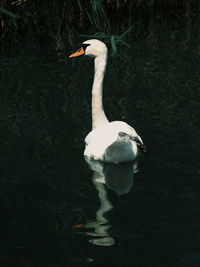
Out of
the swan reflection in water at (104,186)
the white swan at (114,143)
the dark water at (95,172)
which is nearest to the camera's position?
the dark water at (95,172)

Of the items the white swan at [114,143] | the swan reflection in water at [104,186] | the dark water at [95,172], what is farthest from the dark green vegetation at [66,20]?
the swan reflection in water at [104,186]

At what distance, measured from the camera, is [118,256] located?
4777 millimetres

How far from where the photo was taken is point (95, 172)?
6.88m

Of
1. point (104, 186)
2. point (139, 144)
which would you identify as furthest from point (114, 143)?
point (104, 186)

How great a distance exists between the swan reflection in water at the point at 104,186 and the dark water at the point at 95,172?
0.04 feet

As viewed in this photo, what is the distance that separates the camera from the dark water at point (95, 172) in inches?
195

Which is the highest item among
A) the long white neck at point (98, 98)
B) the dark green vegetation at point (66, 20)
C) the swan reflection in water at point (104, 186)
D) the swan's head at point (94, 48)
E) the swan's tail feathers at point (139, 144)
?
the dark green vegetation at point (66, 20)

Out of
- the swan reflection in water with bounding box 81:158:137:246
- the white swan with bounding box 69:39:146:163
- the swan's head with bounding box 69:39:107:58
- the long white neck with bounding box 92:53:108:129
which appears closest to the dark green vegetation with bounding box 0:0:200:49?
the swan's head with bounding box 69:39:107:58

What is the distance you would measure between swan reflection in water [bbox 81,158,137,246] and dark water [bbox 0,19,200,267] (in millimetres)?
11

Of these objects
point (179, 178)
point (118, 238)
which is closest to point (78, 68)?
A: point (179, 178)

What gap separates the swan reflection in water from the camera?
5137 mm

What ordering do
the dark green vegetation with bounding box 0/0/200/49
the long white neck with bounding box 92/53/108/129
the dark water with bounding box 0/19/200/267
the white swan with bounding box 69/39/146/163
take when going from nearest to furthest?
the dark water with bounding box 0/19/200/267 → the white swan with bounding box 69/39/146/163 → the long white neck with bounding box 92/53/108/129 → the dark green vegetation with bounding box 0/0/200/49

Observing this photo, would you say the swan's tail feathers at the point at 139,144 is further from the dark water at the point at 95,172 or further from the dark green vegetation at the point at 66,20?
the dark green vegetation at the point at 66,20

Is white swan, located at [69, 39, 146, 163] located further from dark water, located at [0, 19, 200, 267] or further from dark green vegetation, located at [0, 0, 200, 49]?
dark green vegetation, located at [0, 0, 200, 49]
